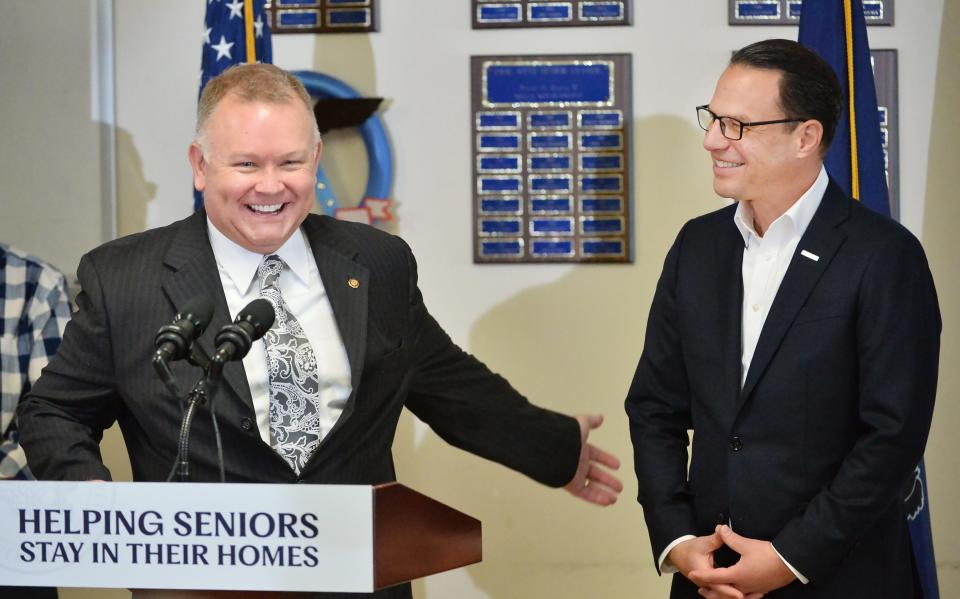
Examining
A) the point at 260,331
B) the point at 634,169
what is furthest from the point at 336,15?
the point at 260,331

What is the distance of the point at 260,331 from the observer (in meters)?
1.69

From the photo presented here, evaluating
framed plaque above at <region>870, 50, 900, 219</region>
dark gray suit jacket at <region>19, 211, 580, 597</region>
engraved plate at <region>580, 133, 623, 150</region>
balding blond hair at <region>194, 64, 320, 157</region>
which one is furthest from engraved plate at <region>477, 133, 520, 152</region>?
balding blond hair at <region>194, 64, 320, 157</region>

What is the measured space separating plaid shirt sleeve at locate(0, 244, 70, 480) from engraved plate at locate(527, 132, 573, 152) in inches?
64.3

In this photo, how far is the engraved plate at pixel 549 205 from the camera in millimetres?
3902

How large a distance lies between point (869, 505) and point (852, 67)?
1.58 meters

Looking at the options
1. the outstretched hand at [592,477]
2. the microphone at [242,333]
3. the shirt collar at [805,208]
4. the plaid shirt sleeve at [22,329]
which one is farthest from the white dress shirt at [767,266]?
the plaid shirt sleeve at [22,329]

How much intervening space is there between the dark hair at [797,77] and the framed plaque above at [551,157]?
5.30 feet

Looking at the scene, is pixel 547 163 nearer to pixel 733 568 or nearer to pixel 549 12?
pixel 549 12

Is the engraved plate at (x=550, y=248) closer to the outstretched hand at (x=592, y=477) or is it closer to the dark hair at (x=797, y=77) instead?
the outstretched hand at (x=592, y=477)

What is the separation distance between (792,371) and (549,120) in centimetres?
194

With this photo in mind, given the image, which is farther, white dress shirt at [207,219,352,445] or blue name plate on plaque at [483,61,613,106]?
blue name plate on plaque at [483,61,613,106]

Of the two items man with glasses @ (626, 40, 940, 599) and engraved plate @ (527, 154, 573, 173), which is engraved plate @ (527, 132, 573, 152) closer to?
engraved plate @ (527, 154, 573, 173)

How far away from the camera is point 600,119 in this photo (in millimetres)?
3883

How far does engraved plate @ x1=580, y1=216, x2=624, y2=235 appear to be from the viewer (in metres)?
3.89
